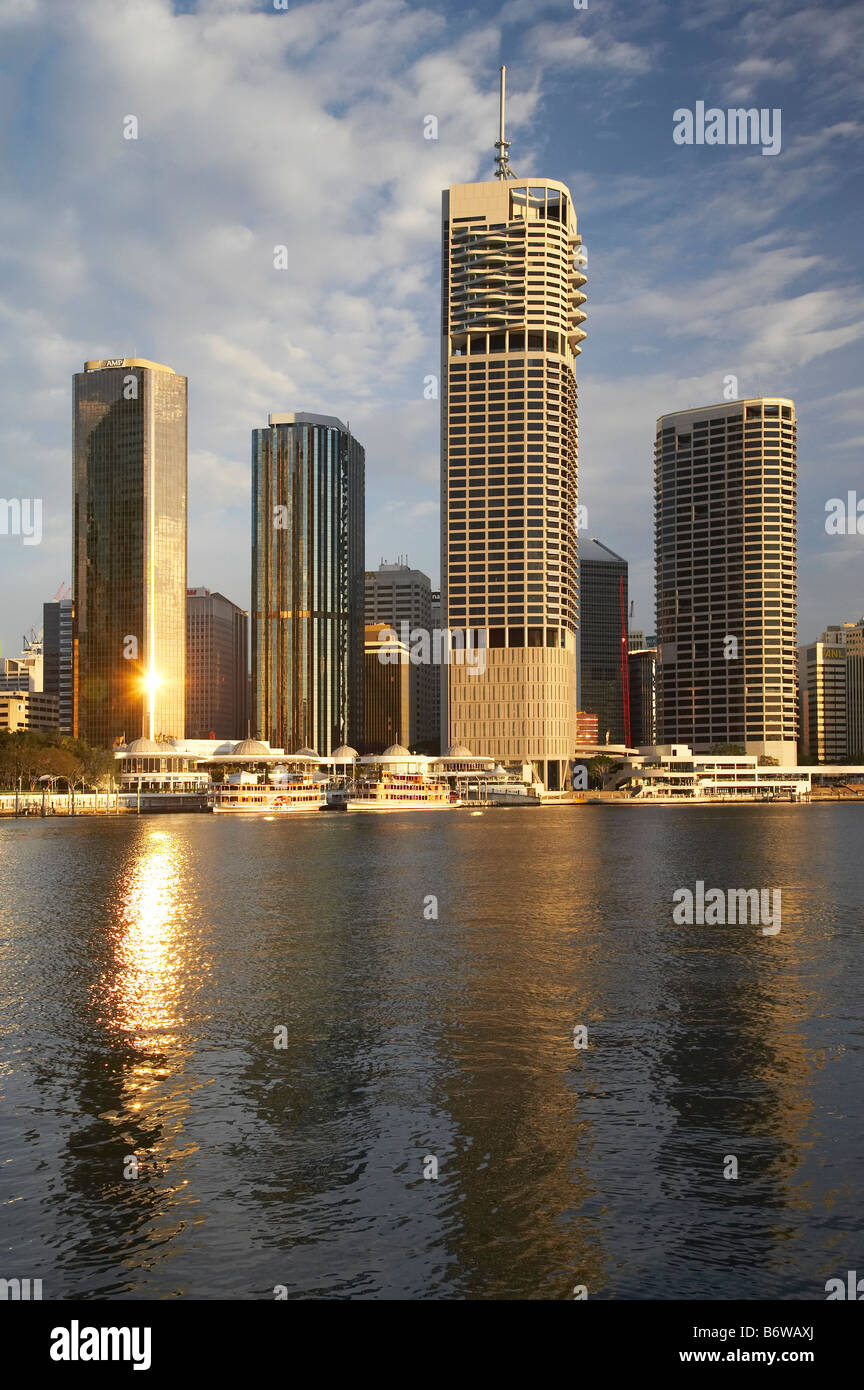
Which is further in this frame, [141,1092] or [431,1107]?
[141,1092]

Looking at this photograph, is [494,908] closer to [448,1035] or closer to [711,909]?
[711,909]

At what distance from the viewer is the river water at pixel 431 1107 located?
27.1m

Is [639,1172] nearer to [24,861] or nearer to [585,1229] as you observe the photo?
[585,1229]

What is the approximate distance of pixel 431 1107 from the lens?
37406 millimetres

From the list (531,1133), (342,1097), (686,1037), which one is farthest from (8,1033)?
(686,1037)

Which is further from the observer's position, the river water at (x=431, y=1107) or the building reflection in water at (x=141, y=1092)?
the building reflection in water at (x=141, y=1092)

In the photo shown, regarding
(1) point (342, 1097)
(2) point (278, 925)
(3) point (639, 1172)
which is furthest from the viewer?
(2) point (278, 925)

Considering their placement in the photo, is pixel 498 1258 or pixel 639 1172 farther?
pixel 639 1172

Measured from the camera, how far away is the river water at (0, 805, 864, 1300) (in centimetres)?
2706

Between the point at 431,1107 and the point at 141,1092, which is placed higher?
the point at 431,1107

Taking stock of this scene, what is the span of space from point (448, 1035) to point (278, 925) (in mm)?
35007

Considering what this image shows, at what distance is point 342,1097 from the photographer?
3875cm

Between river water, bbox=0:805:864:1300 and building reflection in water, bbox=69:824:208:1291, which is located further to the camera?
building reflection in water, bbox=69:824:208:1291

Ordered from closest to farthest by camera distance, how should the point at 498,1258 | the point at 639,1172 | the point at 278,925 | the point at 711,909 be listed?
1. the point at 498,1258
2. the point at 639,1172
3. the point at 278,925
4. the point at 711,909
